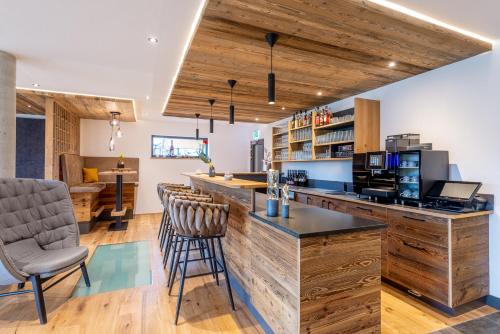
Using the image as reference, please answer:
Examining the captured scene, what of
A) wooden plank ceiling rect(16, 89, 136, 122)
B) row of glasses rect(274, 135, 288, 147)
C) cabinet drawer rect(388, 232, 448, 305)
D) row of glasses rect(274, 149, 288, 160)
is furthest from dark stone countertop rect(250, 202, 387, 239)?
wooden plank ceiling rect(16, 89, 136, 122)

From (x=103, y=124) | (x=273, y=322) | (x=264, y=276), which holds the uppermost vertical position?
(x=103, y=124)

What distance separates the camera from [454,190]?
2.60m

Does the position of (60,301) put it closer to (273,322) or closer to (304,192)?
(273,322)

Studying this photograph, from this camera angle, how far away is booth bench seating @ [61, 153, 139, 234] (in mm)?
4844

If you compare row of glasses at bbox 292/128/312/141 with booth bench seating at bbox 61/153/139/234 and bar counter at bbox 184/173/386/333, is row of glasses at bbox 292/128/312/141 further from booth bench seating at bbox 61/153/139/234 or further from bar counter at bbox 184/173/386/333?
booth bench seating at bbox 61/153/139/234

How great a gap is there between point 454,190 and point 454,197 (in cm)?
11

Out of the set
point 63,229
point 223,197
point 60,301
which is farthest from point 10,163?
point 223,197

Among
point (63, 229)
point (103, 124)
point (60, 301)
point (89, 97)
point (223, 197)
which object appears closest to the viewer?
point (60, 301)

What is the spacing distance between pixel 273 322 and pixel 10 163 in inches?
132

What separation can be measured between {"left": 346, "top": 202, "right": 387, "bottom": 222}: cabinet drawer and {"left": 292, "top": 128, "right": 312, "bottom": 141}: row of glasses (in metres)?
1.67

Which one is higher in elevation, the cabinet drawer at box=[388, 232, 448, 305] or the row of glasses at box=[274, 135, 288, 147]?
the row of glasses at box=[274, 135, 288, 147]

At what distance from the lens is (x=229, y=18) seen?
2.00m

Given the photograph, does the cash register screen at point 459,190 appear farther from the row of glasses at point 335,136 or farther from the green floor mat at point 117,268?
the green floor mat at point 117,268

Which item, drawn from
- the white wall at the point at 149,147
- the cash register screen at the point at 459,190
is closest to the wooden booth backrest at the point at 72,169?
the white wall at the point at 149,147
